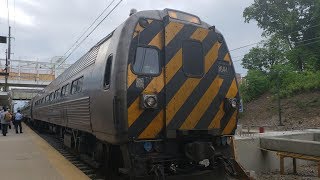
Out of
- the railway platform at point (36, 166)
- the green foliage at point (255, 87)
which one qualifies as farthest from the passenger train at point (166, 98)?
the green foliage at point (255, 87)

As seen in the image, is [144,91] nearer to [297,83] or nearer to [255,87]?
[297,83]

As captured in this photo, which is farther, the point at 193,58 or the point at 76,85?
the point at 76,85

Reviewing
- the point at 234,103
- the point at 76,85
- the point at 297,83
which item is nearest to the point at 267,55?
the point at 297,83

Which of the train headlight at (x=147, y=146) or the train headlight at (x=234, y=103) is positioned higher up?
the train headlight at (x=234, y=103)

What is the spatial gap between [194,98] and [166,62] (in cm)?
78

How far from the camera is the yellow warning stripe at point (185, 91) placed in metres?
6.90

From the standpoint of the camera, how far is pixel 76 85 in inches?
409

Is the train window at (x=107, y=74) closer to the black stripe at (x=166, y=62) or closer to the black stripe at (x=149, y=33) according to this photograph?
the black stripe at (x=149, y=33)

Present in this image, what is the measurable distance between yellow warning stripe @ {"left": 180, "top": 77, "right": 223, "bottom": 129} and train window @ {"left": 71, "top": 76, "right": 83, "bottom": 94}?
3.50 m

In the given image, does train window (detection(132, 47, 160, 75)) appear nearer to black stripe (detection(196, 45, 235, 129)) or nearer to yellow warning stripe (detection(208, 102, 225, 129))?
black stripe (detection(196, 45, 235, 129))

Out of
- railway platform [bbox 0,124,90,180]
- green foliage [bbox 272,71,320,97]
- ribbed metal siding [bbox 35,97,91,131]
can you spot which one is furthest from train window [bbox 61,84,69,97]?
green foliage [bbox 272,71,320,97]

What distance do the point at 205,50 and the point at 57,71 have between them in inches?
1206

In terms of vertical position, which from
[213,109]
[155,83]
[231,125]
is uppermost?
[155,83]

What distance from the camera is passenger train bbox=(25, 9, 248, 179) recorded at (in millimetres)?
6613
